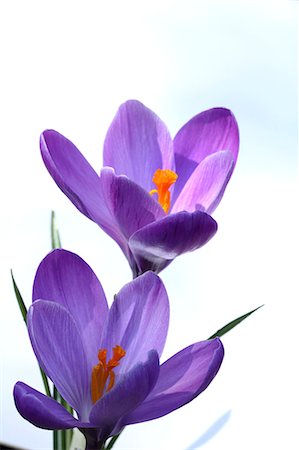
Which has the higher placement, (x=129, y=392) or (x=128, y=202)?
(x=128, y=202)

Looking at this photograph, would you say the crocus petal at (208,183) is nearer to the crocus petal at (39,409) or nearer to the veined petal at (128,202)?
the veined petal at (128,202)

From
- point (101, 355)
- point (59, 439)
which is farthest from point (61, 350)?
point (59, 439)

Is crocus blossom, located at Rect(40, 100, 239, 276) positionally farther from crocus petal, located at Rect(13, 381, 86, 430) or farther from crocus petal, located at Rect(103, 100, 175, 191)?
crocus petal, located at Rect(13, 381, 86, 430)

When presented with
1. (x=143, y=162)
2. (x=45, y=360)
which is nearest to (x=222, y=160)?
(x=143, y=162)

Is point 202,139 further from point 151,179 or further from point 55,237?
point 55,237

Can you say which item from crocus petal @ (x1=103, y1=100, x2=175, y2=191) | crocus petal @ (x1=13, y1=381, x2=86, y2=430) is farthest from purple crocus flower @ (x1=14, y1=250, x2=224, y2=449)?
crocus petal @ (x1=103, y1=100, x2=175, y2=191)

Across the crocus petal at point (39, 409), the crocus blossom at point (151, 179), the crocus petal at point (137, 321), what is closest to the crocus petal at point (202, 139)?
the crocus blossom at point (151, 179)
